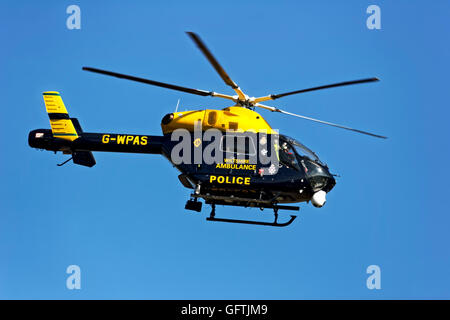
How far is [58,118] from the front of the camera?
18.3 metres

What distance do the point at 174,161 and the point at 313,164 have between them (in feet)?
11.2

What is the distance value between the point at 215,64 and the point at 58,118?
5.21 m

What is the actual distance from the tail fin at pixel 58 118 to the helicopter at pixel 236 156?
0.93 meters

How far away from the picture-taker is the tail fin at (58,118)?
712 inches

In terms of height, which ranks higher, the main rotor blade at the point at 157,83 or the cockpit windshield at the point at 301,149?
the main rotor blade at the point at 157,83

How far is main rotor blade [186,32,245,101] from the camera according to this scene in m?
14.1

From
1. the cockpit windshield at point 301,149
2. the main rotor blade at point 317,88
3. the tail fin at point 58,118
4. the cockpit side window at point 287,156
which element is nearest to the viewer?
the main rotor blade at point 317,88

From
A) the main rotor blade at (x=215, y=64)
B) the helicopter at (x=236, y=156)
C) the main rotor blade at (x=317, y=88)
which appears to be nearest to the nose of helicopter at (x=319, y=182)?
the helicopter at (x=236, y=156)

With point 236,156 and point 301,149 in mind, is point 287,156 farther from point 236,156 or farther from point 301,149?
point 236,156

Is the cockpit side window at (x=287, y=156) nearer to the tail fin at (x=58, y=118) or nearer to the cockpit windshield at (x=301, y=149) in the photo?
the cockpit windshield at (x=301, y=149)

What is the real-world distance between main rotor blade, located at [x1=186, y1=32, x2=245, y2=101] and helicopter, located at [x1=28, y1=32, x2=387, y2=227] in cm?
5
